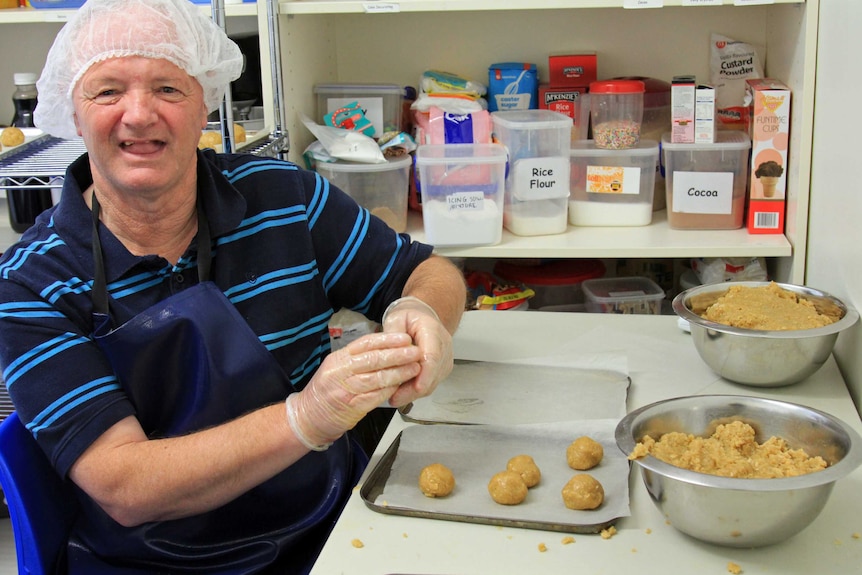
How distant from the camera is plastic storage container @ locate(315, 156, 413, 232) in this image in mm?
2092

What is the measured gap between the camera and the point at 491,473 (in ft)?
3.77

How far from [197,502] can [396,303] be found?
40 cm

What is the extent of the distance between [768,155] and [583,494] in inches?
48.1

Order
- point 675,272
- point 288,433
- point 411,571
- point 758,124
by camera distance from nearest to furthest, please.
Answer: point 411,571
point 288,433
point 758,124
point 675,272

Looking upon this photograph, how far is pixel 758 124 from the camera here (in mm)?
1956

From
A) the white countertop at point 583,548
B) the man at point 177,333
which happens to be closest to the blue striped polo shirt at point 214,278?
the man at point 177,333

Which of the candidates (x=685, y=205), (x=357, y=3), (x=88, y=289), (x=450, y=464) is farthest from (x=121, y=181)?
(x=685, y=205)

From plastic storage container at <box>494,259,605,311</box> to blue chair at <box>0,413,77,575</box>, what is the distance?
1.36 m

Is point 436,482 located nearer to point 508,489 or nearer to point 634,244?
point 508,489

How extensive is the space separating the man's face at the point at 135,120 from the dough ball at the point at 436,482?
556 mm

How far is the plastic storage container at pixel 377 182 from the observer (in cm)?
209

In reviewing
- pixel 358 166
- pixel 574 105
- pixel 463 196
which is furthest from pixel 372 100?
pixel 574 105

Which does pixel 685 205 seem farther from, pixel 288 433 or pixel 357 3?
pixel 288 433

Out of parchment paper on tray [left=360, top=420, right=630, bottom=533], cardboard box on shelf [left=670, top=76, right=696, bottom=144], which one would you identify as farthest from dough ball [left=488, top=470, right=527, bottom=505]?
cardboard box on shelf [left=670, top=76, right=696, bottom=144]
